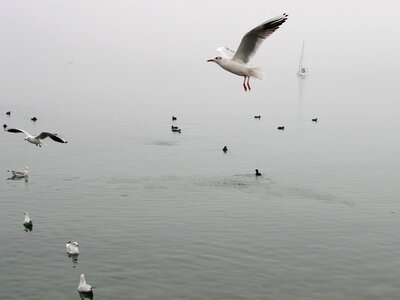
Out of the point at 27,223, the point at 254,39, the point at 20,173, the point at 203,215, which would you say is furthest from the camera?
the point at 20,173

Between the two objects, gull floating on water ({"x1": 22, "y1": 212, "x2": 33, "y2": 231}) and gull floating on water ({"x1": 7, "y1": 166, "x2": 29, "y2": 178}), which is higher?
gull floating on water ({"x1": 7, "y1": 166, "x2": 29, "y2": 178})

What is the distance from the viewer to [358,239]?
49.6 metres

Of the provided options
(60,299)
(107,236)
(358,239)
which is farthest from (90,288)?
(358,239)

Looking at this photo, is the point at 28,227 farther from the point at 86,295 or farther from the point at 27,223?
the point at 86,295

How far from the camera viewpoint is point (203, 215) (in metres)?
54.9

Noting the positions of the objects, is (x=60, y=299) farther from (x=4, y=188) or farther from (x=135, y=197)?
(x=4, y=188)

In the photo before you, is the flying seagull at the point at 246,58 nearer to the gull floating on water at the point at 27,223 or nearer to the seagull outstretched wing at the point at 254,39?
the seagull outstretched wing at the point at 254,39

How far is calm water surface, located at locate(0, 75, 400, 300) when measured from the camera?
39.8 meters

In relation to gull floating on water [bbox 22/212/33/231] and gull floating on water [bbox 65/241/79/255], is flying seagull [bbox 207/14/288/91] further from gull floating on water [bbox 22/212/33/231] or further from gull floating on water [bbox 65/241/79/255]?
gull floating on water [bbox 22/212/33/231]

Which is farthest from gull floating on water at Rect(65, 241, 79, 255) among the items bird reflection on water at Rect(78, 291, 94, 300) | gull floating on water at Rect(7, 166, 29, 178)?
gull floating on water at Rect(7, 166, 29, 178)

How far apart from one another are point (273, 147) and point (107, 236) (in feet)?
157

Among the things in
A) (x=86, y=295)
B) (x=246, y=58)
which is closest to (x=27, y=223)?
(x=86, y=295)

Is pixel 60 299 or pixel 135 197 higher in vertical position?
pixel 135 197

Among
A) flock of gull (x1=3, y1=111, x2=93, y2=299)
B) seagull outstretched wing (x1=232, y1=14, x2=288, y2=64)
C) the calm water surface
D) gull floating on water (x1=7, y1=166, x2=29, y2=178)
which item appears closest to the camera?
seagull outstretched wing (x1=232, y1=14, x2=288, y2=64)
